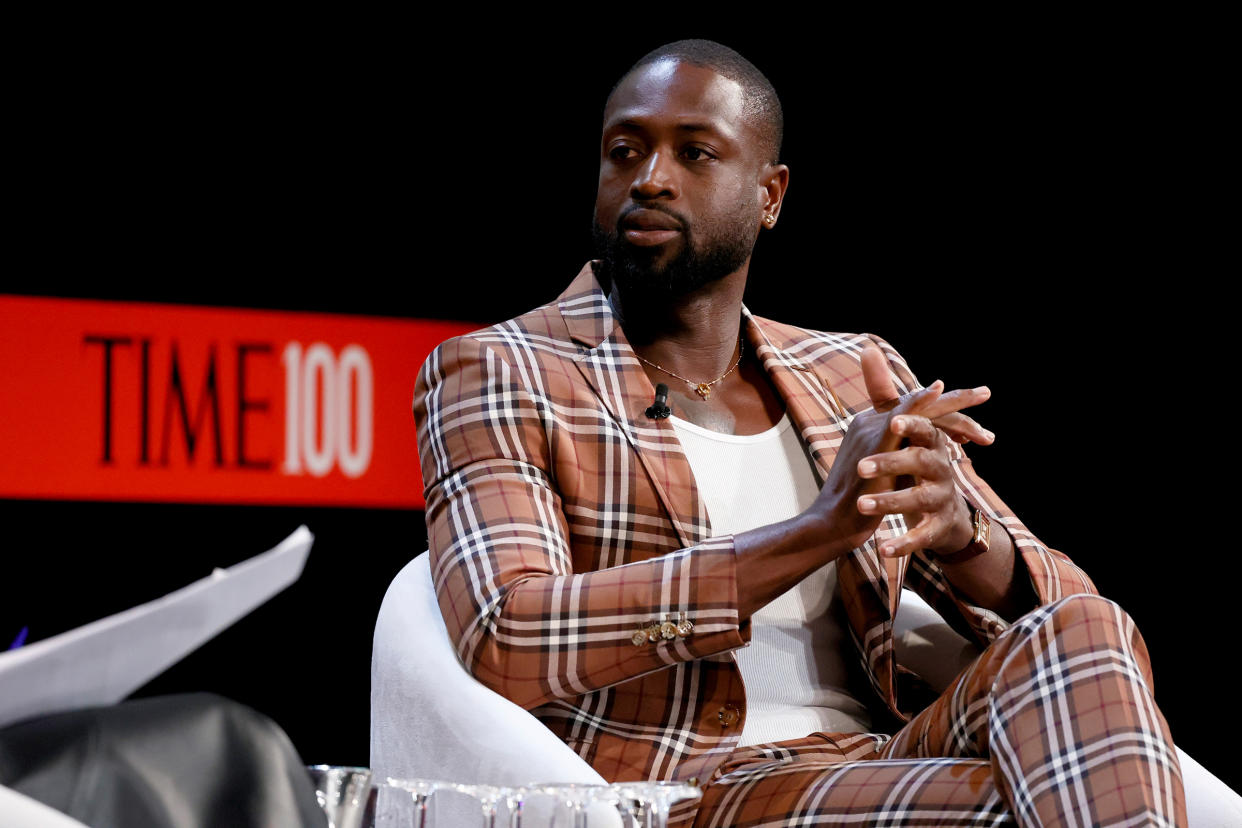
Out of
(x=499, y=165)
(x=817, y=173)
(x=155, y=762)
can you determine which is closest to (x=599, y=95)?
(x=499, y=165)

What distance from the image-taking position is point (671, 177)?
1903mm

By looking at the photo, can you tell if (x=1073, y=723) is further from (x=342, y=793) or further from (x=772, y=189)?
(x=772, y=189)

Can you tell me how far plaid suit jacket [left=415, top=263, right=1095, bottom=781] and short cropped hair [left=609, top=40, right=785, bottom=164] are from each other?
13.1 inches

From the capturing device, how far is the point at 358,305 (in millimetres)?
3600

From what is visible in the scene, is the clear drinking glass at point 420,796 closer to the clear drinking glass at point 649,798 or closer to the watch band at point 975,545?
the clear drinking glass at point 649,798

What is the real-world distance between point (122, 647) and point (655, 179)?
1350mm

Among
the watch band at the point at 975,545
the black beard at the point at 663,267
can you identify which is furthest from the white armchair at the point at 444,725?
the black beard at the point at 663,267

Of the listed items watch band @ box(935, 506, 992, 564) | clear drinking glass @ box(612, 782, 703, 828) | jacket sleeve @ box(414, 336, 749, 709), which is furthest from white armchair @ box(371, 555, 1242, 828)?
clear drinking glass @ box(612, 782, 703, 828)

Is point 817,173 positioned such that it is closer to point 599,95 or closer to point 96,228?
point 599,95

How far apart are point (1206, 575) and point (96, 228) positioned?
110 inches

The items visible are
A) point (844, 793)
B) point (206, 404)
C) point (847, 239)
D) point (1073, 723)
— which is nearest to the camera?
point (1073, 723)

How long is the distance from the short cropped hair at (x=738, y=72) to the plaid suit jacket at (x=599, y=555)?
33cm

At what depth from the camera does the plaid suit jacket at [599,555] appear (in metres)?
1.53

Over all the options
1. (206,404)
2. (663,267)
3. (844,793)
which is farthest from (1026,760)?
(206,404)
